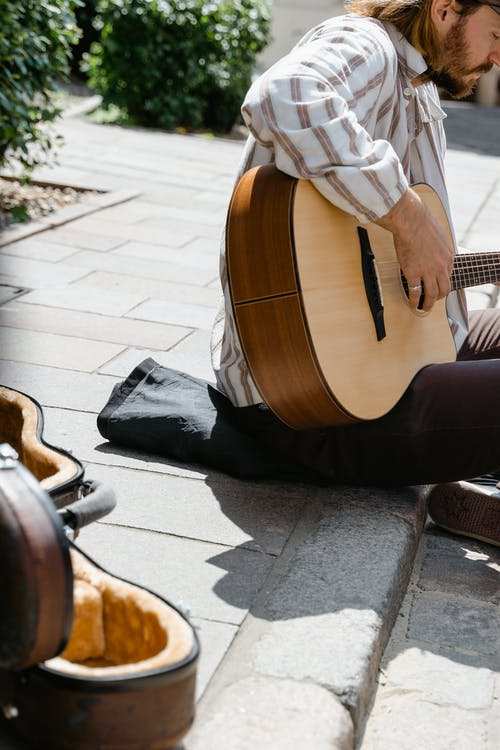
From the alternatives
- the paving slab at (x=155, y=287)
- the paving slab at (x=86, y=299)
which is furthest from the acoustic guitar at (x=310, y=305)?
the paving slab at (x=155, y=287)

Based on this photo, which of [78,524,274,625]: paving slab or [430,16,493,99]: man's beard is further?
[430,16,493,99]: man's beard

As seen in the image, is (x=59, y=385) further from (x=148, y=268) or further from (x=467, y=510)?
(x=148, y=268)

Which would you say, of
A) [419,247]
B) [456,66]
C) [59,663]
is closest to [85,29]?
[456,66]

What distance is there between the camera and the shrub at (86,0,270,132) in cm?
915

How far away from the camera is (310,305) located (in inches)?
92.6

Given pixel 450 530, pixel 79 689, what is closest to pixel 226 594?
pixel 79 689

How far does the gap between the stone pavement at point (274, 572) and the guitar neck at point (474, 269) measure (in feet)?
1.96

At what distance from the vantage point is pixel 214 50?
9.58m

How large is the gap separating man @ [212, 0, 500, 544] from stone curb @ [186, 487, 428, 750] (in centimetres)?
16

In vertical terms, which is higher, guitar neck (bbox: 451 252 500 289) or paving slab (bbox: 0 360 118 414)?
guitar neck (bbox: 451 252 500 289)

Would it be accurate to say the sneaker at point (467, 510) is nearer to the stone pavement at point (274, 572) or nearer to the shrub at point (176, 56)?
the stone pavement at point (274, 572)

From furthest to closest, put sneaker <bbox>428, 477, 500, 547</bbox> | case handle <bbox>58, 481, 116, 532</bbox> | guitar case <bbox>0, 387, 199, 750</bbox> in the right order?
sneaker <bbox>428, 477, 500, 547</bbox> < case handle <bbox>58, 481, 116, 532</bbox> < guitar case <bbox>0, 387, 199, 750</bbox>

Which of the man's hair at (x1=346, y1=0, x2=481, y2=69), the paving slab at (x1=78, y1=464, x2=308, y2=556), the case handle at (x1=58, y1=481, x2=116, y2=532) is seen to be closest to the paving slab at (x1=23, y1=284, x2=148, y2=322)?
the paving slab at (x1=78, y1=464, x2=308, y2=556)

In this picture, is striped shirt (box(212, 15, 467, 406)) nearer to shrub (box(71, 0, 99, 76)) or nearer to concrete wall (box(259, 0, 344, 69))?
shrub (box(71, 0, 99, 76))
